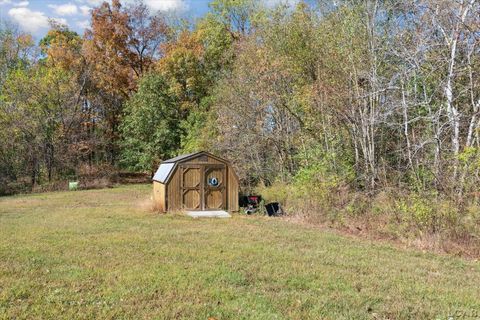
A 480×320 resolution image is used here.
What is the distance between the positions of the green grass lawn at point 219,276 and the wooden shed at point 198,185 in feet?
10.9

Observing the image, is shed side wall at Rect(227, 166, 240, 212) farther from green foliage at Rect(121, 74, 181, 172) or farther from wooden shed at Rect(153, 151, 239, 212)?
green foliage at Rect(121, 74, 181, 172)

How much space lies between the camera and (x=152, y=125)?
79.3ft

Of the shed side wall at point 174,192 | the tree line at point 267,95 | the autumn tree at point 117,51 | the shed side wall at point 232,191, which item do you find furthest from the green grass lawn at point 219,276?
the autumn tree at point 117,51

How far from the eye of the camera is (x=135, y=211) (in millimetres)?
12289

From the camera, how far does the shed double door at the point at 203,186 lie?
41.4 ft

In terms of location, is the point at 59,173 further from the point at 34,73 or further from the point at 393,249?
the point at 393,249

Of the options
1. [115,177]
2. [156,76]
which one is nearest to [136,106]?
[156,76]

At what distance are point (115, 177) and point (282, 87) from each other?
1481cm

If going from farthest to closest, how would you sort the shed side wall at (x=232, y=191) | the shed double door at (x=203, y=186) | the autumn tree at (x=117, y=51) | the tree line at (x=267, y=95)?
the autumn tree at (x=117, y=51) → the shed side wall at (x=232, y=191) → the shed double door at (x=203, y=186) → the tree line at (x=267, y=95)

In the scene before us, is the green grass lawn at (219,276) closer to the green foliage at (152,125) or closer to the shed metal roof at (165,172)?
the shed metal roof at (165,172)

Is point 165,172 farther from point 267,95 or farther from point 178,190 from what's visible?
point 267,95

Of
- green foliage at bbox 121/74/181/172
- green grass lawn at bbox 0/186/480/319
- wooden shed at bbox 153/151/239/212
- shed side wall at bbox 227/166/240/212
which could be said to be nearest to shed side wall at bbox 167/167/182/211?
wooden shed at bbox 153/151/239/212

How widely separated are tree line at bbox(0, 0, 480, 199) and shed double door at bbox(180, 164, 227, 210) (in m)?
2.70

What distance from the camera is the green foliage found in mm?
23750
